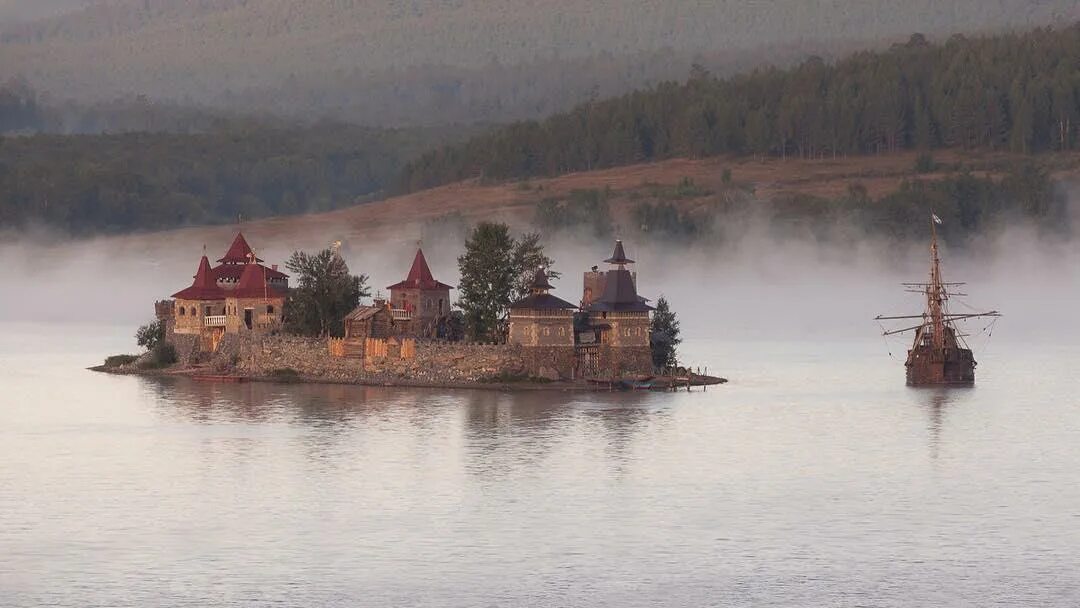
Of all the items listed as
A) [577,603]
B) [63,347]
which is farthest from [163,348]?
[577,603]

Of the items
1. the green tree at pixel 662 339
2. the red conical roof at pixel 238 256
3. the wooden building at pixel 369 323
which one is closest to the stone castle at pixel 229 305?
the red conical roof at pixel 238 256

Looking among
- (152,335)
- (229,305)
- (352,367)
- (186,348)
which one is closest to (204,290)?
(229,305)

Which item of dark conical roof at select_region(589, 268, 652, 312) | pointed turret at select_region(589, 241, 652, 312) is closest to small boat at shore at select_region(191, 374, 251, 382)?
pointed turret at select_region(589, 241, 652, 312)

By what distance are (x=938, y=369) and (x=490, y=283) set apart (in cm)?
2011

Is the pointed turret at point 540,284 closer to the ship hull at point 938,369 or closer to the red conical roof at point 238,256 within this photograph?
the ship hull at point 938,369

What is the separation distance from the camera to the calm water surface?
2347 inches

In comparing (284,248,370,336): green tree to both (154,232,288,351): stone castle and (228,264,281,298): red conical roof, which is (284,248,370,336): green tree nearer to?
(154,232,288,351): stone castle

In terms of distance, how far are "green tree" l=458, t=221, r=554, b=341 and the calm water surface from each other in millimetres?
5322

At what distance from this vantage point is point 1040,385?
109312mm

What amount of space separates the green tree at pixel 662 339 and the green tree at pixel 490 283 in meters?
5.96

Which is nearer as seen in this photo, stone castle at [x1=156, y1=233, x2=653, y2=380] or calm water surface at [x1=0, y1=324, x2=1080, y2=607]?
calm water surface at [x1=0, y1=324, x2=1080, y2=607]

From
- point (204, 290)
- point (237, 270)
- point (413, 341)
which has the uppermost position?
point (237, 270)

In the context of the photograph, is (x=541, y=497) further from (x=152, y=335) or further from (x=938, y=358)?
(x=152, y=335)

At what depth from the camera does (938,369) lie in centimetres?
10888
